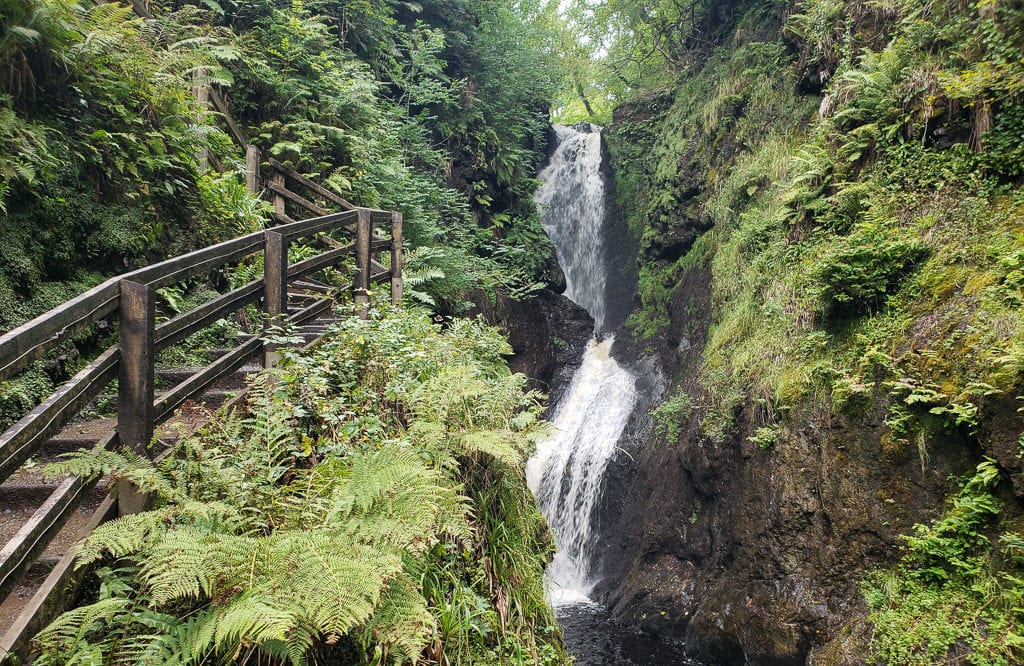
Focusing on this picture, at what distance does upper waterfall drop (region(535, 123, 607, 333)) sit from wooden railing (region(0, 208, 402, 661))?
12.1 metres

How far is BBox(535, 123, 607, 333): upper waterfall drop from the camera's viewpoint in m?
→ 16.5

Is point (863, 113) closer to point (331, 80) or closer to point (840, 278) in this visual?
point (840, 278)

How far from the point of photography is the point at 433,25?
52.0 ft

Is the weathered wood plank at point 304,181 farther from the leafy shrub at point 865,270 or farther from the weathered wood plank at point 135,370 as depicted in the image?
the leafy shrub at point 865,270

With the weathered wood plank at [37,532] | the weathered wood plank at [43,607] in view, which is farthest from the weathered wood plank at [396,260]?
the weathered wood plank at [43,607]

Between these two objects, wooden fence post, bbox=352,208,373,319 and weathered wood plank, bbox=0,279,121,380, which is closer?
weathered wood plank, bbox=0,279,121,380

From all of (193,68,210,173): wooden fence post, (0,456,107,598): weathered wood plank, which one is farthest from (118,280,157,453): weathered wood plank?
(193,68,210,173): wooden fence post

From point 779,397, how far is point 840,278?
5.51ft

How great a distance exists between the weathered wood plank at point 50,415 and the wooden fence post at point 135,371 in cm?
8

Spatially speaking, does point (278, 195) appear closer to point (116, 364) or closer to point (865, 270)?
point (116, 364)

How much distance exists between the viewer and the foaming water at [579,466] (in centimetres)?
980

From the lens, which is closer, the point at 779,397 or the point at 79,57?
the point at 79,57

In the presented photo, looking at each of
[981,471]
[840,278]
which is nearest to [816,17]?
[840,278]

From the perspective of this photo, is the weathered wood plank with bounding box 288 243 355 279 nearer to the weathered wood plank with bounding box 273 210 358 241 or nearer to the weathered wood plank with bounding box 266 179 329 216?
the weathered wood plank with bounding box 273 210 358 241
